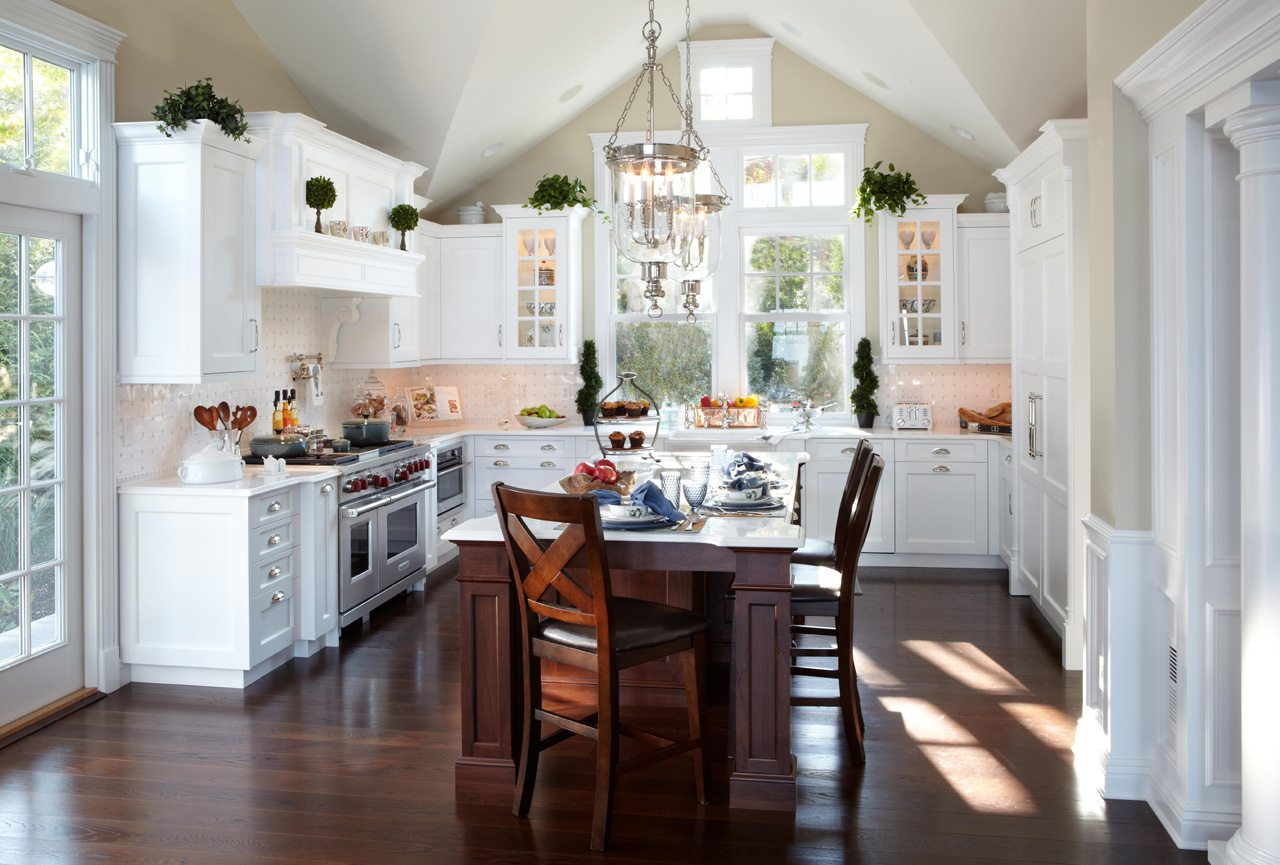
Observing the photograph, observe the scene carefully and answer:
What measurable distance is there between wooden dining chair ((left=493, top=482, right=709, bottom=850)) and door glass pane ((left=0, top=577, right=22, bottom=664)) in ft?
7.42

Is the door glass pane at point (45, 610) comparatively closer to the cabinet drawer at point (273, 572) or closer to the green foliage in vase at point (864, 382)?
the cabinet drawer at point (273, 572)

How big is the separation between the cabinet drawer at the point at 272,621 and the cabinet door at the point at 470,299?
3234mm

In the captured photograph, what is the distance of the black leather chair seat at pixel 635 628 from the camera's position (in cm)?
318

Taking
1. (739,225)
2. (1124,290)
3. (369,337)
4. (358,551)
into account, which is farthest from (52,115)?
(739,225)

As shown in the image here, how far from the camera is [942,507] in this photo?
717cm

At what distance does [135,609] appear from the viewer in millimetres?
4754

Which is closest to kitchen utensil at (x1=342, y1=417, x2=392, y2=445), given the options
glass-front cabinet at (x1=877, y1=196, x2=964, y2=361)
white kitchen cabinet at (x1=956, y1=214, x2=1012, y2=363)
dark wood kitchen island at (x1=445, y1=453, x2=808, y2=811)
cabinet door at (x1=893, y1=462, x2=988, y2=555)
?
dark wood kitchen island at (x1=445, y1=453, x2=808, y2=811)

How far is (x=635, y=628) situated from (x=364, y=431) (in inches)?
127

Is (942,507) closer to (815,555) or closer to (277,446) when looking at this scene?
(815,555)

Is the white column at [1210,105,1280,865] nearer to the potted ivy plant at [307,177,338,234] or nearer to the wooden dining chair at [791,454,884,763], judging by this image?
the wooden dining chair at [791,454,884,763]

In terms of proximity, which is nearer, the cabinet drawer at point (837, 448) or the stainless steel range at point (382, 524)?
the stainless steel range at point (382, 524)

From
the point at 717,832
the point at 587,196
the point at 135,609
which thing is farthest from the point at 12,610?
the point at 587,196

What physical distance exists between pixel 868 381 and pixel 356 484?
392 cm

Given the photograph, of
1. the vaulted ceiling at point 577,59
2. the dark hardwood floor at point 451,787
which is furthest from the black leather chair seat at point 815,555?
the vaulted ceiling at point 577,59
